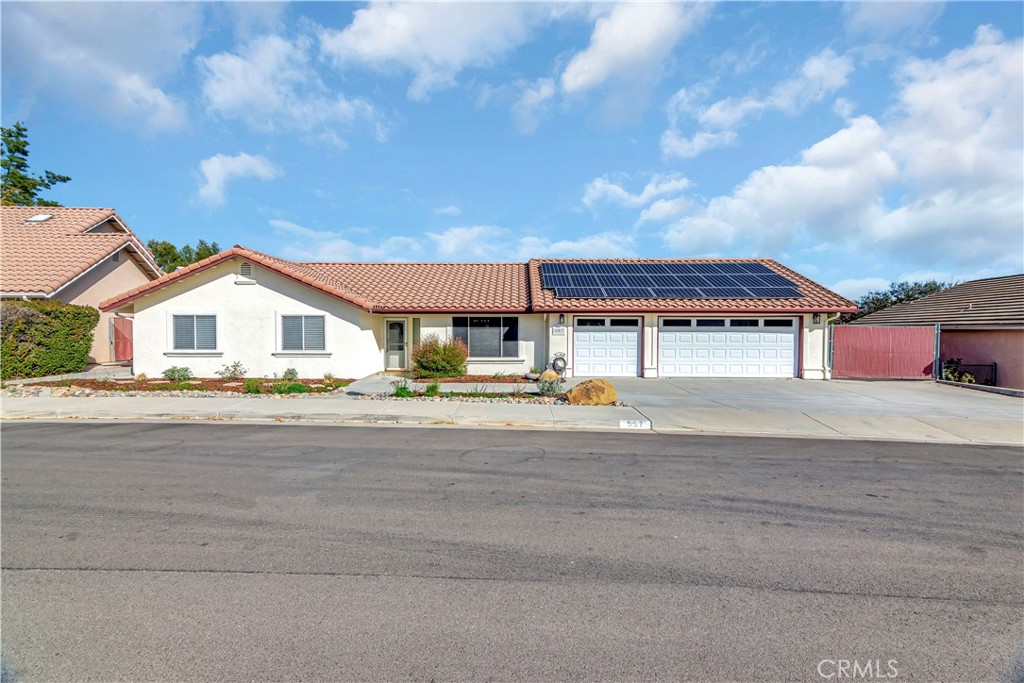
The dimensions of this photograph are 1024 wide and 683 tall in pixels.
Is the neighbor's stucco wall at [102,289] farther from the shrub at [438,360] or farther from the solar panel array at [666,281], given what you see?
the solar panel array at [666,281]

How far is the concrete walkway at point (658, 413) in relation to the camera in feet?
34.2

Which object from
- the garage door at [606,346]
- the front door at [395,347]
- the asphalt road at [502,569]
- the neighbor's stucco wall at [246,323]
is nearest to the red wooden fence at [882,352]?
the garage door at [606,346]

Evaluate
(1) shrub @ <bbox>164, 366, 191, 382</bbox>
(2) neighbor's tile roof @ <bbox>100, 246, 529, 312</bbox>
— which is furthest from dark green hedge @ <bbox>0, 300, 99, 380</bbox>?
(1) shrub @ <bbox>164, 366, 191, 382</bbox>

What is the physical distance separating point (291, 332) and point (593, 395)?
452 inches

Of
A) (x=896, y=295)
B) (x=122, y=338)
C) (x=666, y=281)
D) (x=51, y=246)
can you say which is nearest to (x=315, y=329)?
(x=122, y=338)

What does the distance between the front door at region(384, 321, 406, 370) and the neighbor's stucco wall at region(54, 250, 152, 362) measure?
10777 millimetres

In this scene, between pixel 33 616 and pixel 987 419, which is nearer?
pixel 33 616

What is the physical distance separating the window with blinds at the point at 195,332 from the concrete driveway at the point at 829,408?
12966mm

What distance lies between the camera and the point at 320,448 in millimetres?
8250

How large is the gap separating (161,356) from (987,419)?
79.6ft

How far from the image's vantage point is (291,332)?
1830 cm

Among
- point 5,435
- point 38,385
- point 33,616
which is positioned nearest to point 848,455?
point 33,616

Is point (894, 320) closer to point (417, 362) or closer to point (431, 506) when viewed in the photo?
point (417, 362)

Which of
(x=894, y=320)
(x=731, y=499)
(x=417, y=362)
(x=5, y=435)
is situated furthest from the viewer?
(x=894, y=320)
